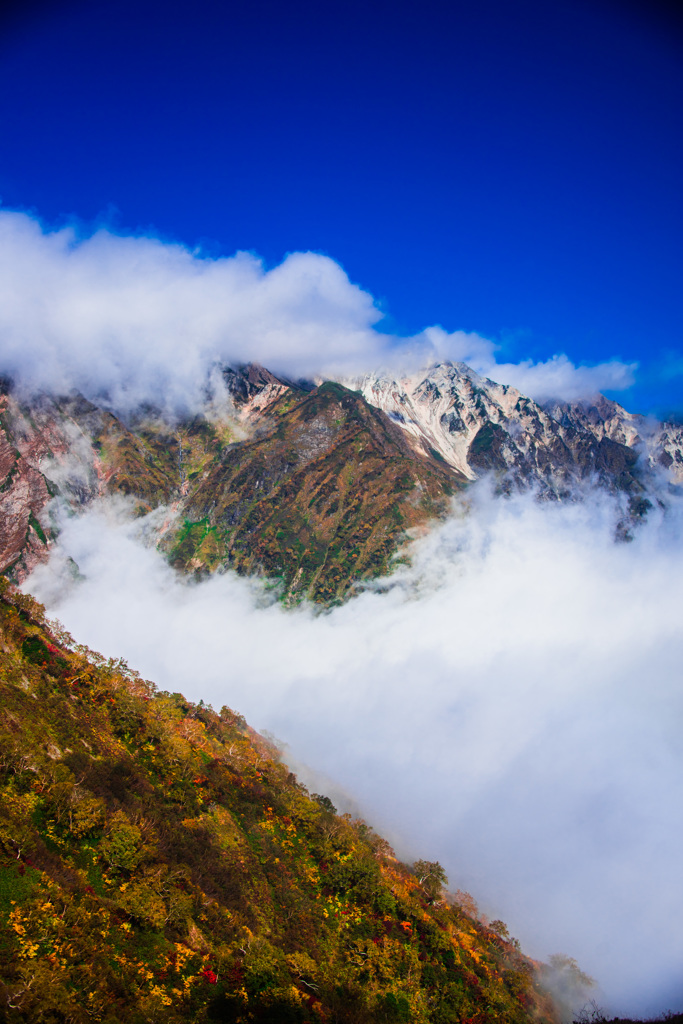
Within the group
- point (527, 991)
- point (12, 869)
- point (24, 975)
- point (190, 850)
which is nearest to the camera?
point (24, 975)

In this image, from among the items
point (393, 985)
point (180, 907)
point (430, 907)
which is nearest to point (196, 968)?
point (180, 907)

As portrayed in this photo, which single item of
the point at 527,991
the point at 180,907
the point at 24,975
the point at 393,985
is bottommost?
the point at 24,975

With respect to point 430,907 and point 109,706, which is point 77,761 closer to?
point 109,706

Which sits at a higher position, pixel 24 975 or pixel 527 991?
pixel 527 991

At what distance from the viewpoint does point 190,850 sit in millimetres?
79000

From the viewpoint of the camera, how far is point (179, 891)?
65.6 metres

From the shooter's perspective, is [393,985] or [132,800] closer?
[393,985]

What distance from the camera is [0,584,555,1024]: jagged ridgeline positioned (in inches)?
1984

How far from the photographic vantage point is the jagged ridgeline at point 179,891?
5039cm

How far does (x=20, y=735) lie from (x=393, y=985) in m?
67.4

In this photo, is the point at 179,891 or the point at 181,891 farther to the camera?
the point at 181,891

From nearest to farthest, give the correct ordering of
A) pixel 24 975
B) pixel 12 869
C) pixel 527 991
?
pixel 24 975
pixel 12 869
pixel 527 991

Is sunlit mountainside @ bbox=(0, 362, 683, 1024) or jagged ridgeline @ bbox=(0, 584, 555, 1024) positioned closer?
jagged ridgeline @ bbox=(0, 584, 555, 1024)

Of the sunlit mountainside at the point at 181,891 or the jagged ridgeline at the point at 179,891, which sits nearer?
the jagged ridgeline at the point at 179,891
